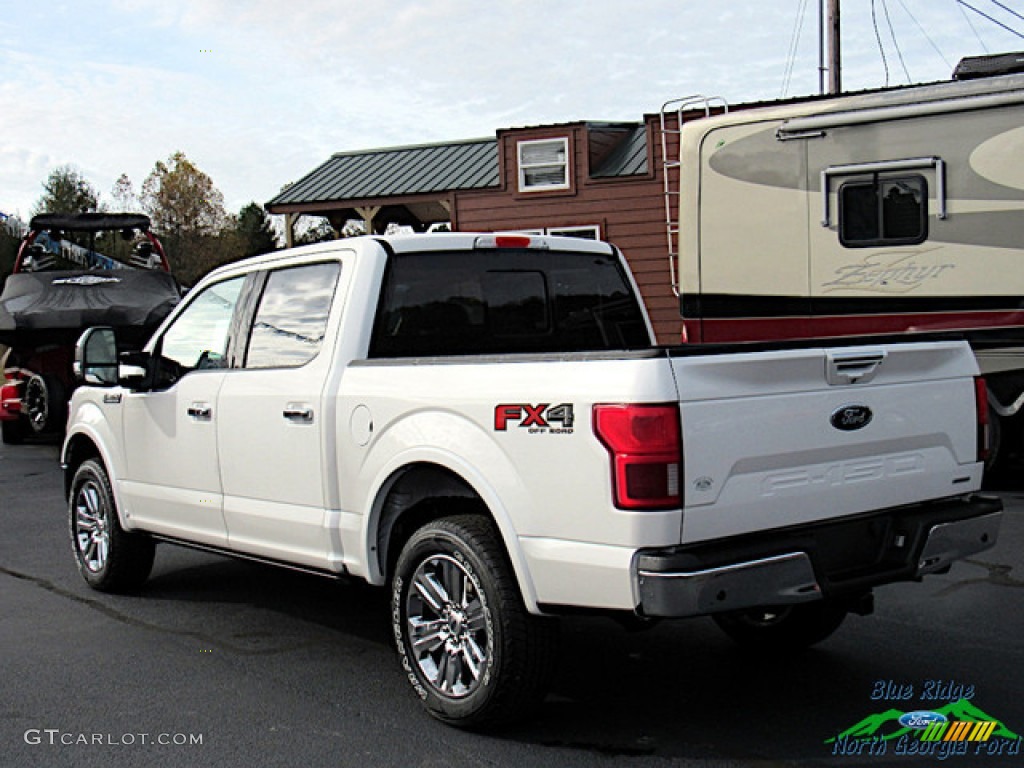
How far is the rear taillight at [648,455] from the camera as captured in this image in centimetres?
376

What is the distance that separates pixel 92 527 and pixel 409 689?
2810 mm

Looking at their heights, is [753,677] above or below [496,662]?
below

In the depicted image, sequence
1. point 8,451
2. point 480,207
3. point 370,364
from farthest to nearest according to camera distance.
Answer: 1. point 480,207
2. point 8,451
3. point 370,364

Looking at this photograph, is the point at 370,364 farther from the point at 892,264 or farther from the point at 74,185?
the point at 74,185

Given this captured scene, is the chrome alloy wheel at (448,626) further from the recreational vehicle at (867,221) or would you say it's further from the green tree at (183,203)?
the green tree at (183,203)

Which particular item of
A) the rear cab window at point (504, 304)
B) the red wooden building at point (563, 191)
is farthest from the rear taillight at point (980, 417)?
the red wooden building at point (563, 191)

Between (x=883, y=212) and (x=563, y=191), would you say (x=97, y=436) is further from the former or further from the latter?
(x=563, y=191)

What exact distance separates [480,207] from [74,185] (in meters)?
66.7

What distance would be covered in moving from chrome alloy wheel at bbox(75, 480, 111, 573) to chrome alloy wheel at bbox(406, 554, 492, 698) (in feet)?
9.12

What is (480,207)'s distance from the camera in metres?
23.0

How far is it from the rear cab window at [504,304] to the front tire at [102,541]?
229 cm

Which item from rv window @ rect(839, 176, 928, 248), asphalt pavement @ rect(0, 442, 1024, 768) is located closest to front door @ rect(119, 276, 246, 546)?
asphalt pavement @ rect(0, 442, 1024, 768)

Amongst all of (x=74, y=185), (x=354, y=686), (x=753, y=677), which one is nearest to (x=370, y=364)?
(x=354, y=686)

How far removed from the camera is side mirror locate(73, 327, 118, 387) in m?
6.28
